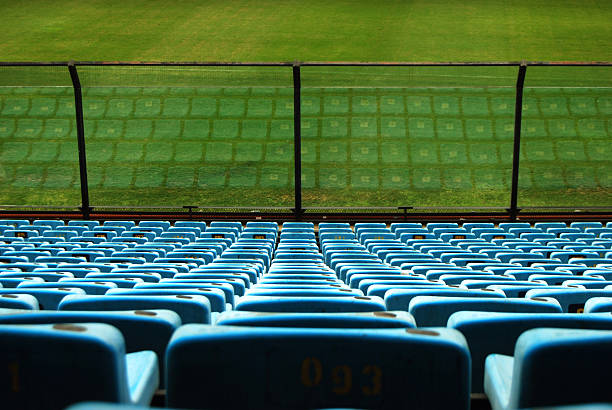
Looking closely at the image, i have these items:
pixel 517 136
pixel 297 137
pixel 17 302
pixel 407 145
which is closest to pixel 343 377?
pixel 17 302

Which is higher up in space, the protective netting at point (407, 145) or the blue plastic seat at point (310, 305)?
the protective netting at point (407, 145)

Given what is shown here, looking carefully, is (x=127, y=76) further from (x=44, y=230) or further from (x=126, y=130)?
(x=44, y=230)

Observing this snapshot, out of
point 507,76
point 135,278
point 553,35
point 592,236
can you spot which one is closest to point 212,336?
point 135,278

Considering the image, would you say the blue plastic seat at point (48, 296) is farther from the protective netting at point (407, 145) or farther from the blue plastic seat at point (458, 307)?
the protective netting at point (407, 145)

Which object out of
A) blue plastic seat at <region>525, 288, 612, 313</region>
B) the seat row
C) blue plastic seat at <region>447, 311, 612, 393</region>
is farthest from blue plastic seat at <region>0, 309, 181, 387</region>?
blue plastic seat at <region>525, 288, 612, 313</region>

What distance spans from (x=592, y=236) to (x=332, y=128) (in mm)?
8684

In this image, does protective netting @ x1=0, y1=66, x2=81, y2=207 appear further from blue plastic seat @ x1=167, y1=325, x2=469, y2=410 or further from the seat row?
blue plastic seat @ x1=167, y1=325, x2=469, y2=410

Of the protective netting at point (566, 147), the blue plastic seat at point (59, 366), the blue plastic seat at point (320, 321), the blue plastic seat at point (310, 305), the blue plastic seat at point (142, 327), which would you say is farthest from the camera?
the protective netting at point (566, 147)

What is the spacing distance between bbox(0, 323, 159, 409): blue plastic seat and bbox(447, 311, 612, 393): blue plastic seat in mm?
1203

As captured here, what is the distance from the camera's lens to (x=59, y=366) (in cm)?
132

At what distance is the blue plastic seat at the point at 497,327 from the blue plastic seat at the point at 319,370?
0.55 m

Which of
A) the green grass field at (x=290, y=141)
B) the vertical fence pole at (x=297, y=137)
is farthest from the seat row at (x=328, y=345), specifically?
the green grass field at (x=290, y=141)

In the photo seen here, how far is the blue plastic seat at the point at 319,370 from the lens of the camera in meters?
1.38

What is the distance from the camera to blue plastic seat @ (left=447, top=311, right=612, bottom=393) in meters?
1.87
